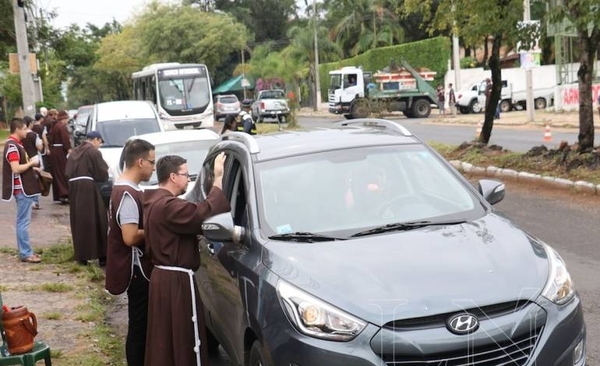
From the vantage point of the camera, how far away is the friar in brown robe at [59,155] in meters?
14.9

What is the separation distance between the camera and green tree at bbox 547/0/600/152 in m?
11.9

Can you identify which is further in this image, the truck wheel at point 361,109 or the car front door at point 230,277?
the truck wheel at point 361,109

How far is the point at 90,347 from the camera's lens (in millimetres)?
6168

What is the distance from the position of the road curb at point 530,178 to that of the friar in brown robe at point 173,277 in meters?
8.79

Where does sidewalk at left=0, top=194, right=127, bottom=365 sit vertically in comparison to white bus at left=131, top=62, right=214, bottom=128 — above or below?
below

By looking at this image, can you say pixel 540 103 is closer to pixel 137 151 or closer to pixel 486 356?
pixel 137 151

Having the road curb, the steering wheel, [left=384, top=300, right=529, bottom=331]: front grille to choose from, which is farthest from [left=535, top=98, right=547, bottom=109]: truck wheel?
[left=384, top=300, right=529, bottom=331]: front grille

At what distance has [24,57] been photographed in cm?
2144

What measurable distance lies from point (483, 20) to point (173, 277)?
442 inches

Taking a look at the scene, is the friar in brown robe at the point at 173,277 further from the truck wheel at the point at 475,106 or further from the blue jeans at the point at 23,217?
the truck wheel at the point at 475,106

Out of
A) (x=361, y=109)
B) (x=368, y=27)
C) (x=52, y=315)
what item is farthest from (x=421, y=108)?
(x=52, y=315)

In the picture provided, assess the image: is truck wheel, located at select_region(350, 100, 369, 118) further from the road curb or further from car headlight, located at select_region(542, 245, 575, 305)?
car headlight, located at select_region(542, 245, 575, 305)

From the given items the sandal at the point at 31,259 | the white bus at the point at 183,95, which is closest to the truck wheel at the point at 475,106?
the white bus at the point at 183,95

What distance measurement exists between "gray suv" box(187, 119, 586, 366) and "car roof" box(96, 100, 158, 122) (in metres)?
11.9
